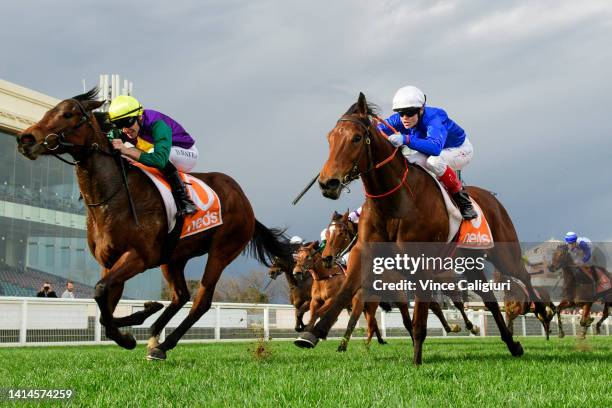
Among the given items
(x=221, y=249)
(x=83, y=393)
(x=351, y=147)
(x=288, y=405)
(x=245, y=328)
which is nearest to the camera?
(x=288, y=405)

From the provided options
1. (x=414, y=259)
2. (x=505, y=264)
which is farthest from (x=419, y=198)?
(x=505, y=264)

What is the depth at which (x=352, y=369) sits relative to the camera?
541cm

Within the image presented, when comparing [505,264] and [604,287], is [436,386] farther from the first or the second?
[604,287]

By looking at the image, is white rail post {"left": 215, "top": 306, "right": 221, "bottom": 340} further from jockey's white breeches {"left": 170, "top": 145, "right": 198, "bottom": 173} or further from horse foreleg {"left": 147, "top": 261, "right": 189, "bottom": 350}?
jockey's white breeches {"left": 170, "top": 145, "right": 198, "bottom": 173}

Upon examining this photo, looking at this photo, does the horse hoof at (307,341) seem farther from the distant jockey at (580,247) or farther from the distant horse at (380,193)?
the distant jockey at (580,247)

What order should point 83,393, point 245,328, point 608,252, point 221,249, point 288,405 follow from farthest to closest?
point 245,328
point 608,252
point 221,249
point 83,393
point 288,405

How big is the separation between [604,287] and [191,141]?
1110cm

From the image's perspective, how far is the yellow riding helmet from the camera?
6.41 metres

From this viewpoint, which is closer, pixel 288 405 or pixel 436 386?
pixel 288 405

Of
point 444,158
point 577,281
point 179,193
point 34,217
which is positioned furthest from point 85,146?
point 34,217

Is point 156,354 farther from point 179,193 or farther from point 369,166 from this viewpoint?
point 369,166

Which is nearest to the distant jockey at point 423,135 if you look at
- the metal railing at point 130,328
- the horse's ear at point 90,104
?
the horse's ear at point 90,104

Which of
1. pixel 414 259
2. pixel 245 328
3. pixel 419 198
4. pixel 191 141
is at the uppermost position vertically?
pixel 191 141

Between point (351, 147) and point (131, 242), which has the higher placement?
point (351, 147)
